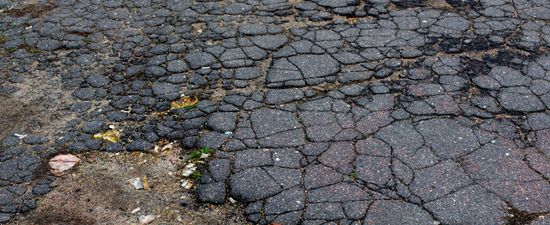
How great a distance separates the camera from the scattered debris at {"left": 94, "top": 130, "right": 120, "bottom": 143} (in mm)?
3594

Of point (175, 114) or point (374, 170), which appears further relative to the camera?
point (175, 114)

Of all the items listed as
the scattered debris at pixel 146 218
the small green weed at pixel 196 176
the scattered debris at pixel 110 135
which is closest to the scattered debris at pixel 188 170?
the small green weed at pixel 196 176

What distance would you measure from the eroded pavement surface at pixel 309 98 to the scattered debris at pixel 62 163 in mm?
100

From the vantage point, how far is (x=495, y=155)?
10.8 ft

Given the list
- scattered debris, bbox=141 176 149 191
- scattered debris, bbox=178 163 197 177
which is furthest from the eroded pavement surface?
scattered debris, bbox=141 176 149 191

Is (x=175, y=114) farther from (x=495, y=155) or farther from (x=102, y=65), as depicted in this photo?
(x=495, y=155)

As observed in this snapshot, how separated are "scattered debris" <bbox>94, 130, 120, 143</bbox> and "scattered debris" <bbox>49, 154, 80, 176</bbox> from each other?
0.29m

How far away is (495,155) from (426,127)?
1.88 ft

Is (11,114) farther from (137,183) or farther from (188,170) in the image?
(188,170)

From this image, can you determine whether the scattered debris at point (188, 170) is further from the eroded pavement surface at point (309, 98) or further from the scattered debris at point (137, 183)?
the scattered debris at point (137, 183)

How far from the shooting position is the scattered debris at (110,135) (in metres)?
3.59

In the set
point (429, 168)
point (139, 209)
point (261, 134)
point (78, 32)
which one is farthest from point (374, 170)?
point (78, 32)

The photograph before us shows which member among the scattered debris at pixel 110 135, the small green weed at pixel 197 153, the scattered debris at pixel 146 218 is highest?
the scattered debris at pixel 110 135

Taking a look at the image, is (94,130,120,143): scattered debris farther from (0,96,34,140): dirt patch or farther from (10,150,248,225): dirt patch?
(0,96,34,140): dirt patch
